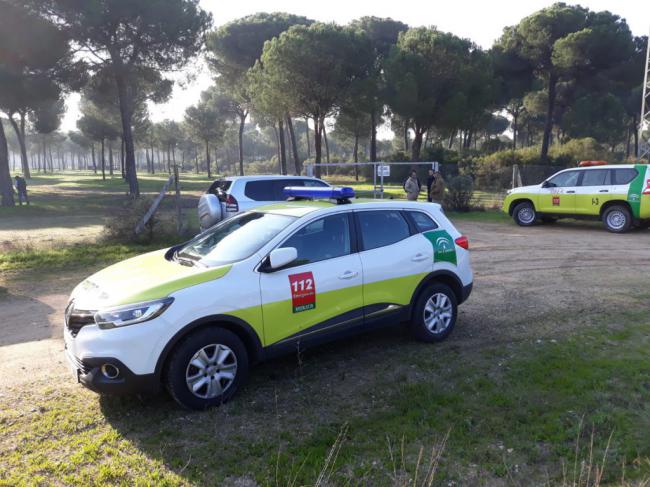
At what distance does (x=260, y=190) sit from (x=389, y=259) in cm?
622

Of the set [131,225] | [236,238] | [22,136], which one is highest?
[22,136]

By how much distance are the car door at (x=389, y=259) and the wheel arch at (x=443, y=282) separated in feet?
0.20

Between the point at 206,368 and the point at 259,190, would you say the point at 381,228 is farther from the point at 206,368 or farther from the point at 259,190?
the point at 259,190

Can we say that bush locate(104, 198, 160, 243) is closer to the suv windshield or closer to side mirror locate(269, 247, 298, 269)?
the suv windshield

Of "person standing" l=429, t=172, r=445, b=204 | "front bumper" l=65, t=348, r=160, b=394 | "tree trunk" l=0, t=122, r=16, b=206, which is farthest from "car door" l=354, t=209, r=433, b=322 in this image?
"tree trunk" l=0, t=122, r=16, b=206

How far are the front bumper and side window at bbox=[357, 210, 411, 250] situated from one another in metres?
2.26

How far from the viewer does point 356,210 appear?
490 cm

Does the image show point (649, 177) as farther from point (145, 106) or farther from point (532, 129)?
point (532, 129)

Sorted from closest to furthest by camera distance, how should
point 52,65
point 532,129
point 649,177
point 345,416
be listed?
point 345,416
point 649,177
point 52,65
point 532,129

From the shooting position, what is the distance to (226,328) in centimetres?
395

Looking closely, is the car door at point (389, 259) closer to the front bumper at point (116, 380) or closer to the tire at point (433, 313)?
the tire at point (433, 313)

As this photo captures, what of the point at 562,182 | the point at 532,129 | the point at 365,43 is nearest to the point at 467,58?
the point at 365,43

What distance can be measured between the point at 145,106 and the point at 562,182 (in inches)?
1621

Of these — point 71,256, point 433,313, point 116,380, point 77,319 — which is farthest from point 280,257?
point 71,256
